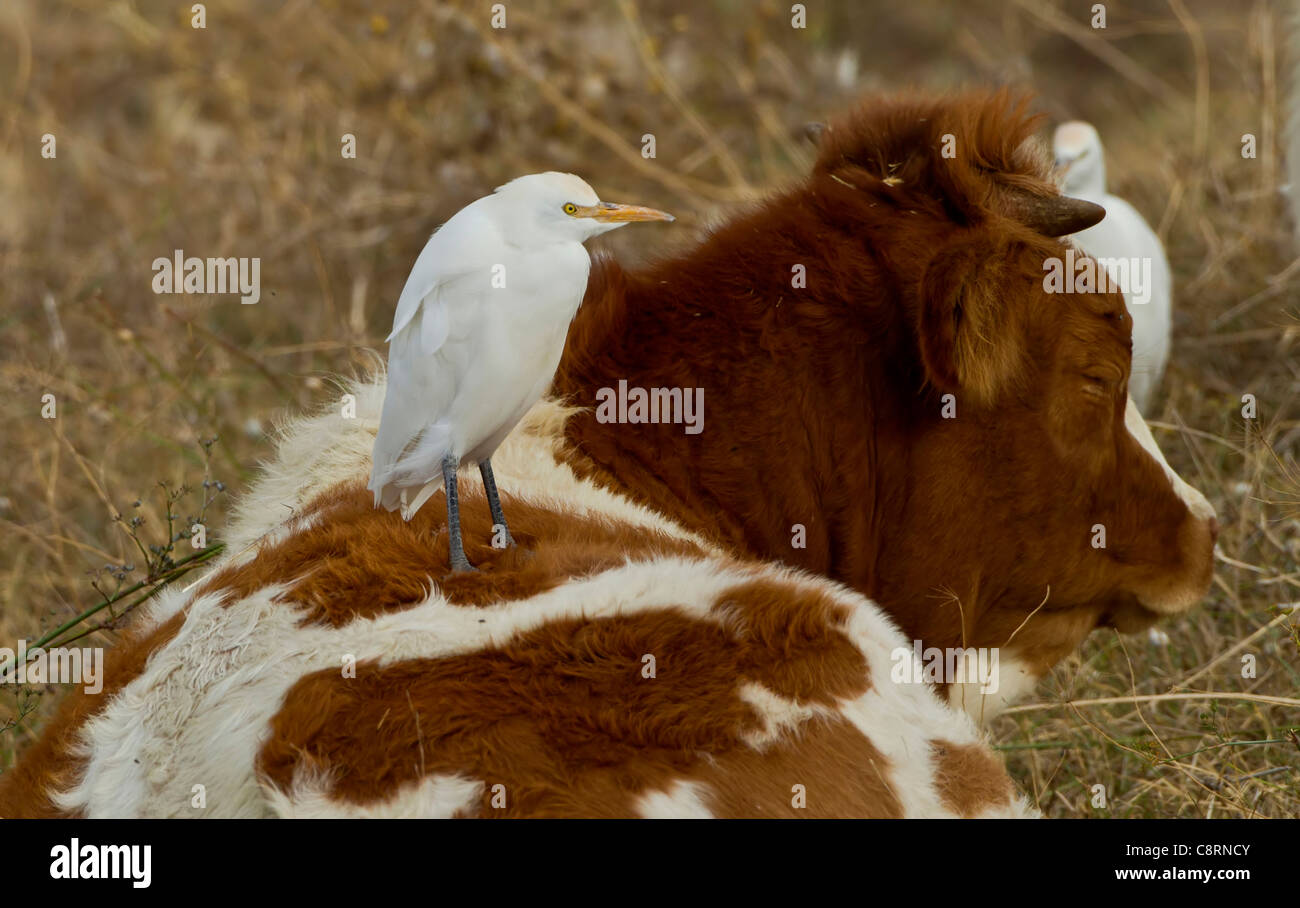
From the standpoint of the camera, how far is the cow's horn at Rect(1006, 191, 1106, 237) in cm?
319

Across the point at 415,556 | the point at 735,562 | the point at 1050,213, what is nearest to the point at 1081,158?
the point at 1050,213

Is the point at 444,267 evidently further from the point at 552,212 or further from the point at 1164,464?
the point at 1164,464

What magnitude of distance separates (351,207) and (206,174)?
3.60 ft

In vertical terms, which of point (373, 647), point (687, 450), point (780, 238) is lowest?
point (373, 647)

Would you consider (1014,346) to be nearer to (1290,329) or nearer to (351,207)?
(1290,329)

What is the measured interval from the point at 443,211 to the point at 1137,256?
324 centimetres

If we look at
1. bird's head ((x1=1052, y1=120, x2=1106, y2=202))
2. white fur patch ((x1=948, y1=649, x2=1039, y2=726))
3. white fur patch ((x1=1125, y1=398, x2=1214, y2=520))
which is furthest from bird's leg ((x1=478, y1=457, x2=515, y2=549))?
bird's head ((x1=1052, y1=120, x2=1106, y2=202))

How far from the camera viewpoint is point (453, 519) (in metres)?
2.61

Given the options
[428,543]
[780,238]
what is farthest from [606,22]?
[428,543]

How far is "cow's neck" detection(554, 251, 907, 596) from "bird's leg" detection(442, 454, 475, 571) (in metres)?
0.58

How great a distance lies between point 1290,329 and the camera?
14.8ft
